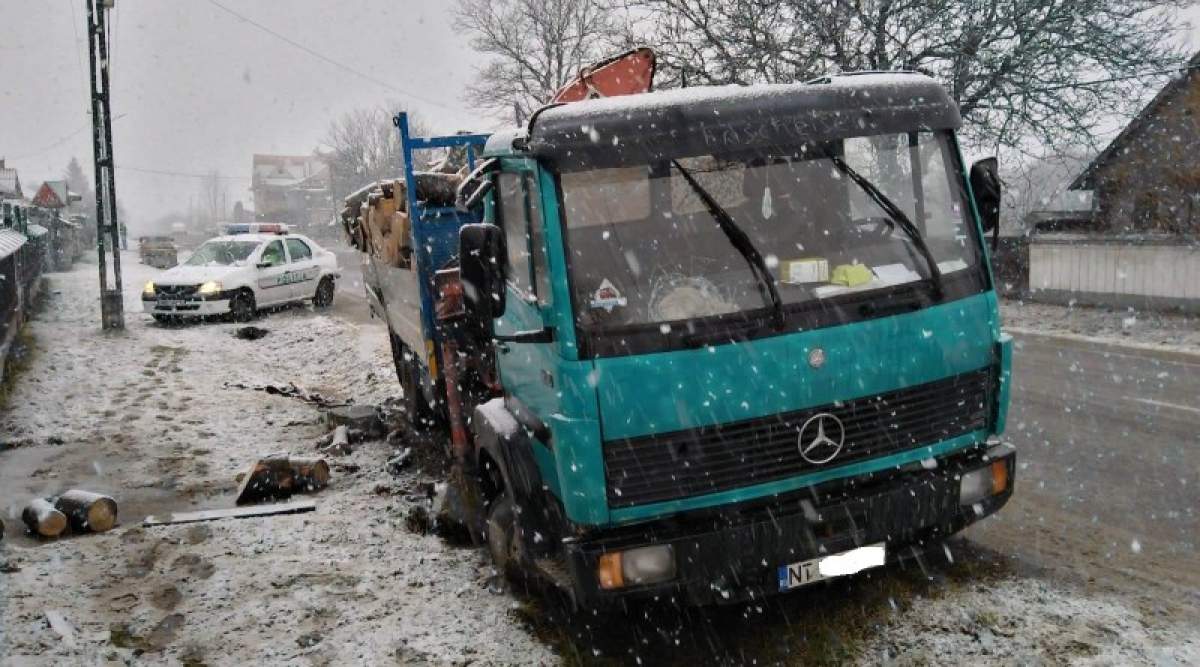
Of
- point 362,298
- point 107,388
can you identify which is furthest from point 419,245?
point 362,298

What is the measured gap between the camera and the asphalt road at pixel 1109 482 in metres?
4.67

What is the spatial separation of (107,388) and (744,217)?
1069 centimetres

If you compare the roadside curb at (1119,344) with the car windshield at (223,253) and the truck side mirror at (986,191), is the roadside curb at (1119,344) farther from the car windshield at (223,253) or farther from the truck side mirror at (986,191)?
the car windshield at (223,253)

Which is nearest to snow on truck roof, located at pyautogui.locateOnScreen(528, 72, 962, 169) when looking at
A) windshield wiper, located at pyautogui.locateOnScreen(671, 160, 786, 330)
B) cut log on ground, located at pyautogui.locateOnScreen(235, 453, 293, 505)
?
windshield wiper, located at pyautogui.locateOnScreen(671, 160, 786, 330)

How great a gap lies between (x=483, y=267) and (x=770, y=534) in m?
1.70

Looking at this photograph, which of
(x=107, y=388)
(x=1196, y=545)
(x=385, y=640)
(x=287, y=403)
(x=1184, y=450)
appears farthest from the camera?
(x=107, y=388)

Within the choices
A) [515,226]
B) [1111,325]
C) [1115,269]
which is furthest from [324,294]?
[515,226]

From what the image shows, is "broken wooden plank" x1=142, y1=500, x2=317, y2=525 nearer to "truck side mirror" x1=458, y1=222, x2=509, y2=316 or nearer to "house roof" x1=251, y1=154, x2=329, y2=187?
"truck side mirror" x1=458, y1=222, x2=509, y2=316

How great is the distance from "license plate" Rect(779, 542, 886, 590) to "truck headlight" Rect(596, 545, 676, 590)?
51cm

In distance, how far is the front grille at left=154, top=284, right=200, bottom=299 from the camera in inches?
703

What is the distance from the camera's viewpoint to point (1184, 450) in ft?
21.5

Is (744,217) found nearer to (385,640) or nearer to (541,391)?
(541,391)

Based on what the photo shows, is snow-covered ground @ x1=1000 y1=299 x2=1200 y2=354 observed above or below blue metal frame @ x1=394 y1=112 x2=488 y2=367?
below

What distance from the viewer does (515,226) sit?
4441mm
